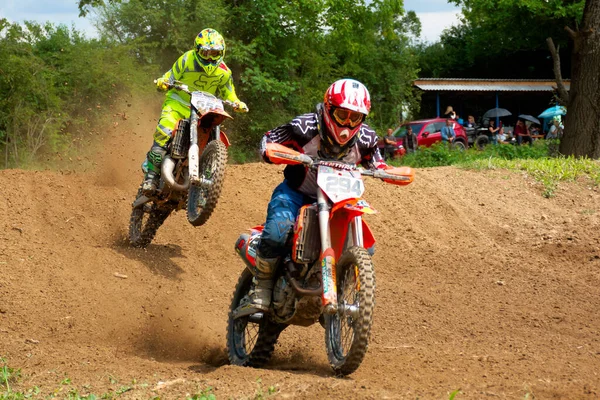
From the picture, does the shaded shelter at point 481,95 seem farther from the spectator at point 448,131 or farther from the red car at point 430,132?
the spectator at point 448,131

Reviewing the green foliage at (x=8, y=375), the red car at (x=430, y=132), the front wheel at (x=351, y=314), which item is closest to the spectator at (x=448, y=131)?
the red car at (x=430, y=132)

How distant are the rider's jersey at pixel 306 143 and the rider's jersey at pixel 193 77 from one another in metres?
4.14

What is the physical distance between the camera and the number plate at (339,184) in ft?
18.8

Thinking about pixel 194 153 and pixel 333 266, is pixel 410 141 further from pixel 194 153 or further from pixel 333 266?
pixel 333 266

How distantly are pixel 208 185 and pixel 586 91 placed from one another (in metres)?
10.6

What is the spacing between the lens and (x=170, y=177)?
956 cm

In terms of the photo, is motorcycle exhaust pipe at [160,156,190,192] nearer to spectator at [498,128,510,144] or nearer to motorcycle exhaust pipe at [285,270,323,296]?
motorcycle exhaust pipe at [285,270,323,296]

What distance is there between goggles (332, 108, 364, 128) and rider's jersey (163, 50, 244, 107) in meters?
4.42

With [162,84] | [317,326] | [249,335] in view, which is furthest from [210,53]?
[249,335]

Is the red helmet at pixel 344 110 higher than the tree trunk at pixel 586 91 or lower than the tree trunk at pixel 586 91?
lower

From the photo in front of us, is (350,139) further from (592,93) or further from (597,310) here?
(592,93)

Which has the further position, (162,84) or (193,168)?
(162,84)

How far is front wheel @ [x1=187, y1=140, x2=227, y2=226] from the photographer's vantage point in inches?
354

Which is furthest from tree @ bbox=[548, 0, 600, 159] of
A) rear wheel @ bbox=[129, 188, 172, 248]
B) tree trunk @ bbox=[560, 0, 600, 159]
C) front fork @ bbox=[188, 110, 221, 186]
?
rear wheel @ bbox=[129, 188, 172, 248]
